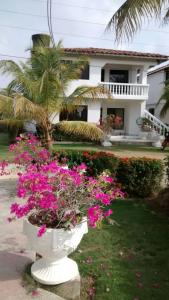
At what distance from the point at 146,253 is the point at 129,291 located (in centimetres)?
112

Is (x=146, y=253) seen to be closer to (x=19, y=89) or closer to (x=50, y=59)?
(x=19, y=89)

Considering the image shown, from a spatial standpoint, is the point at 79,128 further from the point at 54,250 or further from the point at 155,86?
the point at 155,86

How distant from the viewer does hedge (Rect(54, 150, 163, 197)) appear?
7.95 m

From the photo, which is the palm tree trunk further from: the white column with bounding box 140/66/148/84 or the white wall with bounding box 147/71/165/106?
the white wall with bounding box 147/71/165/106

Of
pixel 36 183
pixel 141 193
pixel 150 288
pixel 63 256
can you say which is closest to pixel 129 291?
pixel 150 288

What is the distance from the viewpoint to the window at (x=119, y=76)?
2577 cm

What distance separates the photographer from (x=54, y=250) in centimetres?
315

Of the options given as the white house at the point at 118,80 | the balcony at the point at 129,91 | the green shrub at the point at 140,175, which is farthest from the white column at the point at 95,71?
the green shrub at the point at 140,175

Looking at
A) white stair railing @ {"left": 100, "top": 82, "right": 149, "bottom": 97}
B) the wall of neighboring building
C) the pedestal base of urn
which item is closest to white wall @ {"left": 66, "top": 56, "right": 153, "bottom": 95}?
white stair railing @ {"left": 100, "top": 82, "right": 149, "bottom": 97}

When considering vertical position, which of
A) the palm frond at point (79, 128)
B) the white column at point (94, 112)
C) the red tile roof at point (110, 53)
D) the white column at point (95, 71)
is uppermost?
the red tile roof at point (110, 53)

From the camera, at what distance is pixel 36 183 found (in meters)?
3.23

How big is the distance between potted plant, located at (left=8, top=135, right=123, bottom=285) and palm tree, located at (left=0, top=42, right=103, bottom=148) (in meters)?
6.08

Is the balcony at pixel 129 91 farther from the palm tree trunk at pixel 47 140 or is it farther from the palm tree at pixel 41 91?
the palm tree trunk at pixel 47 140

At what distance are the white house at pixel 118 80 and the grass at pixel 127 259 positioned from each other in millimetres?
16956
